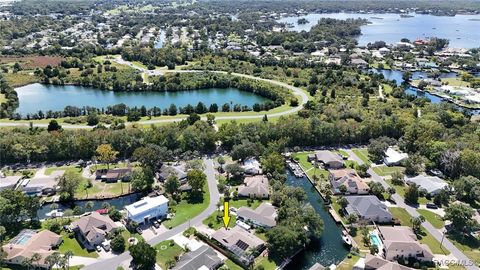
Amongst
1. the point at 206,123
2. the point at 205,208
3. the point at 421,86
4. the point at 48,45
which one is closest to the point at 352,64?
the point at 421,86

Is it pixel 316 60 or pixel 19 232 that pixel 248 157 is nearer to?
pixel 19 232

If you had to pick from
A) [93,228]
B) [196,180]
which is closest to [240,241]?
[196,180]

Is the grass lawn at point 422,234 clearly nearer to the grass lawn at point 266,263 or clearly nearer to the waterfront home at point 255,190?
the waterfront home at point 255,190

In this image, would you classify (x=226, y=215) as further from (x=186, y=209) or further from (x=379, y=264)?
(x=379, y=264)

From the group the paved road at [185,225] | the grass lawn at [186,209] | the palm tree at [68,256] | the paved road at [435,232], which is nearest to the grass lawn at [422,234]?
the paved road at [435,232]

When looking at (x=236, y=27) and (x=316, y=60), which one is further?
(x=236, y=27)
